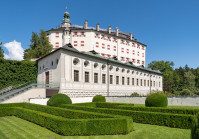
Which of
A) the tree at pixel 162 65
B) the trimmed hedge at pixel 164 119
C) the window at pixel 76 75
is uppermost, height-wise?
the tree at pixel 162 65

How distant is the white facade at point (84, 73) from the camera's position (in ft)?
78.9

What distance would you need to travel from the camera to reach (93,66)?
1119 inches

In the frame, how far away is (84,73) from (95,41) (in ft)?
68.8

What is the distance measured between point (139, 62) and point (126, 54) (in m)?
6.66

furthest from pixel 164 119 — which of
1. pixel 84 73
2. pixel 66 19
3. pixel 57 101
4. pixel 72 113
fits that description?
pixel 66 19

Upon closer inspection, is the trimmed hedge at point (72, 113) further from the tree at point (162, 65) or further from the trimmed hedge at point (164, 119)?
the tree at point (162, 65)

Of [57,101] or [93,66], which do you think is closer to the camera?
[57,101]

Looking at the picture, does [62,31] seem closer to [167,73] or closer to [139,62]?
[139,62]

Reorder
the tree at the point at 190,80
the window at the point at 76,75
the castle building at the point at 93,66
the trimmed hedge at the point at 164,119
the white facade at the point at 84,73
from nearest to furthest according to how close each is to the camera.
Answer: the trimmed hedge at the point at 164,119, the white facade at the point at 84,73, the castle building at the point at 93,66, the window at the point at 76,75, the tree at the point at 190,80

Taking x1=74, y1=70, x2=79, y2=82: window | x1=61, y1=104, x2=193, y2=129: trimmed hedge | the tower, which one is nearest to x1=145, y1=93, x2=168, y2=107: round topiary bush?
x1=61, y1=104, x2=193, y2=129: trimmed hedge

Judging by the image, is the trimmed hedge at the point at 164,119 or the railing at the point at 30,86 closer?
the trimmed hedge at the point at 164,119

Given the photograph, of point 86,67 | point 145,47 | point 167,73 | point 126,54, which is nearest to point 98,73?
point 86,67

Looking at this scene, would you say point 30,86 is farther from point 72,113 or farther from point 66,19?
point 66,19

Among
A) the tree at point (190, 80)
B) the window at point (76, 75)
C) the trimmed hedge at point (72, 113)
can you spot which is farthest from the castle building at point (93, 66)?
the tree at point (190, 80)
